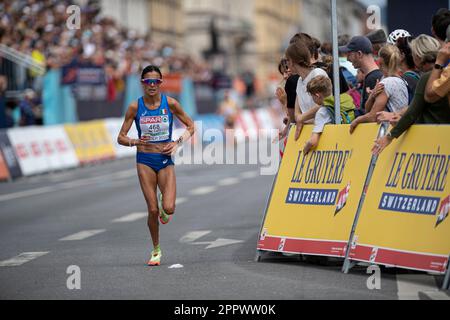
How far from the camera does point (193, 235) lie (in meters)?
14.4

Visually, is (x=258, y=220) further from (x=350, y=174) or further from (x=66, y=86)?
(x=66, y=86)

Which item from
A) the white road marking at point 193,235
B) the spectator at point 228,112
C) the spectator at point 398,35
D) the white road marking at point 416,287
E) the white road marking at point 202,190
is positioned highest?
the spectator at point 398,35

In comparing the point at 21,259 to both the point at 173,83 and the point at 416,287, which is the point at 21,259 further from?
the point at 173,83

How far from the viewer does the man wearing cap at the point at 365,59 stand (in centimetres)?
1123

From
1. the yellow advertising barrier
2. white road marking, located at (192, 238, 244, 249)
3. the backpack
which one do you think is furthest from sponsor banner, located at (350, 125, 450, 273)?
the yellow advertising barrier

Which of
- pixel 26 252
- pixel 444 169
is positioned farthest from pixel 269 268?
pixel 26 252

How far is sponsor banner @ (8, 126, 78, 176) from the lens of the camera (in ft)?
91.4

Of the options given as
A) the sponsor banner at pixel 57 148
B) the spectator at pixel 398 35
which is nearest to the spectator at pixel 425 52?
the spectator at pixel 398 35

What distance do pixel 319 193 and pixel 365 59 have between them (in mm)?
1358

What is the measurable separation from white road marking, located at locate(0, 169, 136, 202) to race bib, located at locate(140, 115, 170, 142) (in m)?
11.1

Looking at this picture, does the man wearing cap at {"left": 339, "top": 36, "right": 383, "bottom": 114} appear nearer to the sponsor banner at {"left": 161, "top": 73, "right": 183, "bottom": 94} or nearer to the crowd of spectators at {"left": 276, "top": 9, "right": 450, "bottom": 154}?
the crowd of spectators at {"left": 276, "top": 9, "right": 450, "bottom": 154}

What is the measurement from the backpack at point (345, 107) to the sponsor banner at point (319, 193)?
0.25 metres

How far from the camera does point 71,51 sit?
117ft

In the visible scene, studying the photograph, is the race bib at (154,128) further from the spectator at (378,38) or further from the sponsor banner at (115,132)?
the sponsor banner at (115,132)
